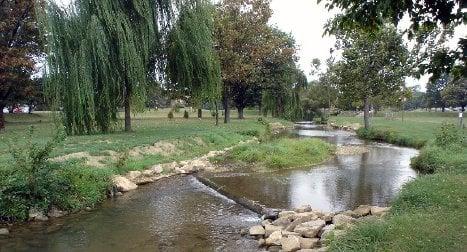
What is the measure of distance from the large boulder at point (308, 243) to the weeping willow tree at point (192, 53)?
1636 cm

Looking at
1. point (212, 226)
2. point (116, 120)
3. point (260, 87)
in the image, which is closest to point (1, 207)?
point (212, 226)

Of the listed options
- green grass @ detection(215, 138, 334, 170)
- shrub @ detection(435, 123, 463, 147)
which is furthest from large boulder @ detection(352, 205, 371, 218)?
shrub @ detection(435, 123, 463, 147)

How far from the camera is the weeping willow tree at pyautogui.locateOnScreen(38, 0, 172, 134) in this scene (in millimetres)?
19531

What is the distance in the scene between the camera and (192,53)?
23.6m

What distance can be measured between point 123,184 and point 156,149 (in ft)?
15.4

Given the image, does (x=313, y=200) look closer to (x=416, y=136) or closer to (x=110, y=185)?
(x=110, y=185)

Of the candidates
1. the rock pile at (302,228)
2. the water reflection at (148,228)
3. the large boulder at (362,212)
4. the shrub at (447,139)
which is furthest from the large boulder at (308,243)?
the shrub at (447,139)

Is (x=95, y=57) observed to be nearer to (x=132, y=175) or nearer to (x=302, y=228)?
(x=132, y=175)

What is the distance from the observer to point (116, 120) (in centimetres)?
2233

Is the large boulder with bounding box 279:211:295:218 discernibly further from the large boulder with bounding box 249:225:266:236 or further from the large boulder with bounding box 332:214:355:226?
the large boulder with bounding box 332:214:355:226

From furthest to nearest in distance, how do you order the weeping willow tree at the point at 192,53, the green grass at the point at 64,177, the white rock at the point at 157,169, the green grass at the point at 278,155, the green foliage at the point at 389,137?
the green foliage at the point at 389,137
the weeping willow tree at the point at 192,53
the green grass at the point at 278,155
the white rock at the point at 157,169
the green grass at the point at 64,177

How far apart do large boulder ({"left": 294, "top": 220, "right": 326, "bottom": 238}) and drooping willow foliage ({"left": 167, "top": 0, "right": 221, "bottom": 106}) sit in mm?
15685

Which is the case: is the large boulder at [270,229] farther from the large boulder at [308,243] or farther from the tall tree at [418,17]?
the tall tree at [418,17]

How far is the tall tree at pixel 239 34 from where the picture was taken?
34188mm
